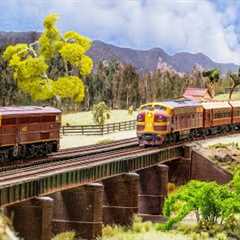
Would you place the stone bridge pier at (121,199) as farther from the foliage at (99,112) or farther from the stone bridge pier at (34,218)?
the foliage at (99,112)

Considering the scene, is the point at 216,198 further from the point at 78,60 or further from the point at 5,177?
the point at 78,60

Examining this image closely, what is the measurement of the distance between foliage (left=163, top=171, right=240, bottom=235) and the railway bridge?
2972 millimetres

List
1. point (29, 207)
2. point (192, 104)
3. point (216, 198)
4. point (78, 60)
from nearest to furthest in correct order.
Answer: point (29, 207) < point (216, 198) < point (192, 104) < point (78, 60)

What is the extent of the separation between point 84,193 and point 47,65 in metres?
44.2

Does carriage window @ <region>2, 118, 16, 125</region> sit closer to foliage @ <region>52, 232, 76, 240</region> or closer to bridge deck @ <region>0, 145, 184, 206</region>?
bridge deck @ <region>0, 145, 184, 206</region>

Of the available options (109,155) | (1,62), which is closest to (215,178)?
(109,155)

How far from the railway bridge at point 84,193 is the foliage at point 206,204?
2972 millimetres

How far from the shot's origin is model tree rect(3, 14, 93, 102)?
80.8m

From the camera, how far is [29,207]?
116 ft

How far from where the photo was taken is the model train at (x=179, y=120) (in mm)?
57594

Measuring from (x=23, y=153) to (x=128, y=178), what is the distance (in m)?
8.21

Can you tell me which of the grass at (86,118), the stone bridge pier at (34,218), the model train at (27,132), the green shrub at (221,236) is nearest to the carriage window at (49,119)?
the model train at (27,132)

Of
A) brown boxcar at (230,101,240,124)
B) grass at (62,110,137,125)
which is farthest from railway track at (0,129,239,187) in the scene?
grass at (62,110,137,125)

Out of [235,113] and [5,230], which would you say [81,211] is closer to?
[5,230]
